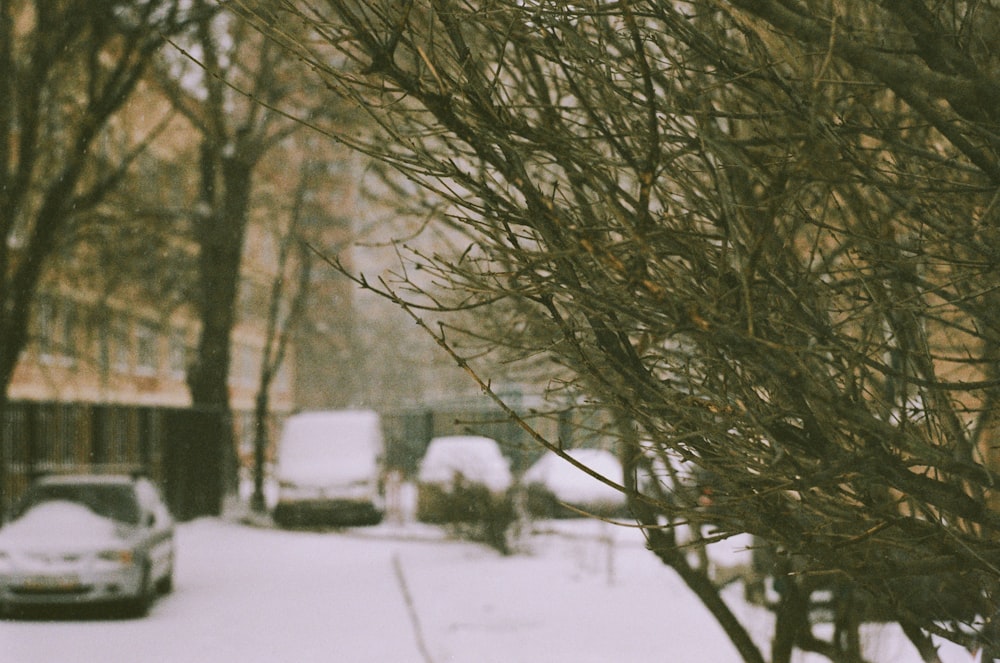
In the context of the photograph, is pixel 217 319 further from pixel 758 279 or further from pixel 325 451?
pixel 758 279

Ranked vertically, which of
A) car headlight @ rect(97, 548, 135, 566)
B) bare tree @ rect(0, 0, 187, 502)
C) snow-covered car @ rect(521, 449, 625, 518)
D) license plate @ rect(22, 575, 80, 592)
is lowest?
license plate @ rect(22, 575, 80, 592)

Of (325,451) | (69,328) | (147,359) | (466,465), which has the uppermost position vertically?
(147,359)

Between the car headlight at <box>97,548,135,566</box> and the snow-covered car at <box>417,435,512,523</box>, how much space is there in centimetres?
595

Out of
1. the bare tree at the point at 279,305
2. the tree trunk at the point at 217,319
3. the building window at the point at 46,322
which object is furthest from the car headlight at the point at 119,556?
the bare tree at the point at 279,305

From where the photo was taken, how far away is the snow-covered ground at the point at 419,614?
440 inches

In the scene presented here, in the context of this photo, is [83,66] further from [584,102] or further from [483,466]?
[584,102]

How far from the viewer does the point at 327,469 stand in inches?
832

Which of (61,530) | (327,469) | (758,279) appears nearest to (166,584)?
(61,530)

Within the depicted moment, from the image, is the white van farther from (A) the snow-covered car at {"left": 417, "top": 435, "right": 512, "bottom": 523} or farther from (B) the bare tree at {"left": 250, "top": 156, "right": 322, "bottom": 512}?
(A) the snow-covered car at {"left": 417, "top": 435, "right": 512, "bottom": 523}

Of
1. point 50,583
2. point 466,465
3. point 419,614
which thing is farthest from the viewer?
point 466,465

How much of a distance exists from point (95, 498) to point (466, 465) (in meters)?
6.23


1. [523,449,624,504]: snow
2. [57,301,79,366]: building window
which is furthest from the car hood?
[523,449,624,504]: snow

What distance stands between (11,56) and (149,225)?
3.32m

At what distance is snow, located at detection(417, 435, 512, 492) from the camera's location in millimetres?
17734
